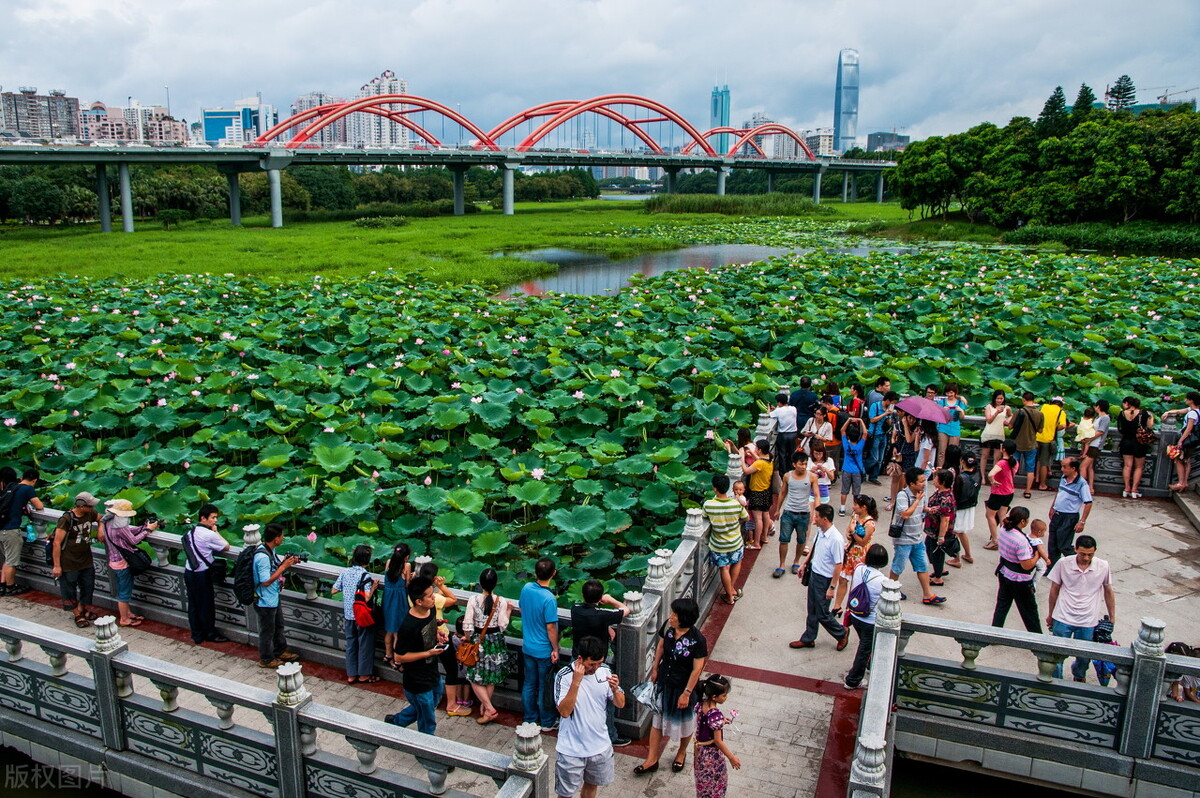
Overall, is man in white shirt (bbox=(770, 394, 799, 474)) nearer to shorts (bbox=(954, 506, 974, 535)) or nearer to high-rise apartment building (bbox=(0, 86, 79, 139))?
shorts (bbox=(954, 506, 974, 535))

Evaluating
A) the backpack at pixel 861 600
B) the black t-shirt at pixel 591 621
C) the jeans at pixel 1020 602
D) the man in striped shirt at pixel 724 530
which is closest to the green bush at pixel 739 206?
the man in striped shirt at pixel 724 530

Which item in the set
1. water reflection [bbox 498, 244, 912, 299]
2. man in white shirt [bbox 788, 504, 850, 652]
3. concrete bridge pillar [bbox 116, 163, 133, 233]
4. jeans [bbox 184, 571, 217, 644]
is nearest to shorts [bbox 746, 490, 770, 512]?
man in white shirt [bbox 788, 504, 850, 652]

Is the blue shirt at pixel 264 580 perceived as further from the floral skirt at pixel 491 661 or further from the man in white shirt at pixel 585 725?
the man in white shirt at pixel 585 725

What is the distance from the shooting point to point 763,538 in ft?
31.9

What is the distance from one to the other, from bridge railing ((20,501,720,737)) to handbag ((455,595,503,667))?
1.12 feet

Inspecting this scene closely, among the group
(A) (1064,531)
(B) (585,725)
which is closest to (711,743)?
(B) (585,725)

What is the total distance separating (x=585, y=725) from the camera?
5.32 meters

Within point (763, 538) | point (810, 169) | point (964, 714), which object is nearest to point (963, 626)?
point (964, 714)

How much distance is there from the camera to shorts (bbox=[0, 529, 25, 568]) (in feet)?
28.8

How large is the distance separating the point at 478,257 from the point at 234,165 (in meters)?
26.5

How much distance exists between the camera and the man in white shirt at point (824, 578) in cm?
731

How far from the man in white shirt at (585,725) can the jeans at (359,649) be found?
8.01 feet

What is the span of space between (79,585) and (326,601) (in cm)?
293

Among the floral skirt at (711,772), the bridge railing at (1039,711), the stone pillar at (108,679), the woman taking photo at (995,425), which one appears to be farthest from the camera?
the woman taking photo at (995,425)
